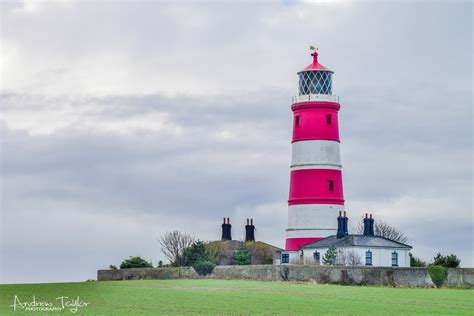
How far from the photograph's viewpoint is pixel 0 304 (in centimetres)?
2720

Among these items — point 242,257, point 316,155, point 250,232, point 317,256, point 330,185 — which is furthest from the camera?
point 250,232

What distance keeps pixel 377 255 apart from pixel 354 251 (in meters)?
1.75

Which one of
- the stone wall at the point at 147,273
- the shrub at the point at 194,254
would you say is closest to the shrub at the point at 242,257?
the shrub at the point at 194,254

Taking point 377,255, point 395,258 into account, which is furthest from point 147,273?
point 395,258

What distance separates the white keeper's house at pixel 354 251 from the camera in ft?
175

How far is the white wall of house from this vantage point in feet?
176

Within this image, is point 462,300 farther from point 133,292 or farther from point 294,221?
point 294,221

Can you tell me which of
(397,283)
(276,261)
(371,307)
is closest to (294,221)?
(276,261)

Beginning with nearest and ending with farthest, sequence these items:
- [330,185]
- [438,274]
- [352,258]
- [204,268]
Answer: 1. [438,274]
2. [204,268]
3. [352,258]
4. [330,185]

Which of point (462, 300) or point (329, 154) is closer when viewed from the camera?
point (462, 300)

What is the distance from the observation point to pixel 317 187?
5475 centimetres

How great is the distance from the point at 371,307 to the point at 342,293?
688cm

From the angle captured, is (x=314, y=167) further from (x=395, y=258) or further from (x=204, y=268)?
(x=204, y=268)

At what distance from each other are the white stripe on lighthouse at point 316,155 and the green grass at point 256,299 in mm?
14531
